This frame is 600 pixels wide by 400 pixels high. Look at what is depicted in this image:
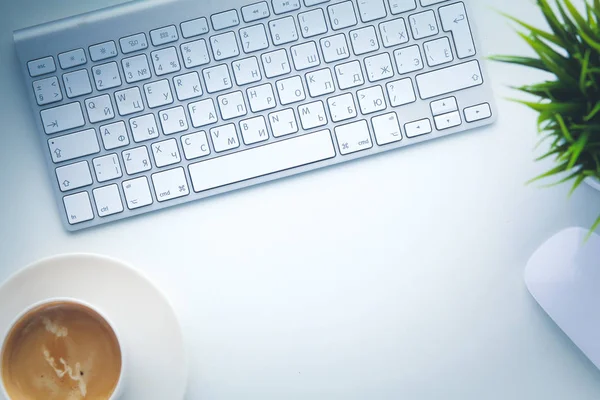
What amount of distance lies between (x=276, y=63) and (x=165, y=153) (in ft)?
0.51

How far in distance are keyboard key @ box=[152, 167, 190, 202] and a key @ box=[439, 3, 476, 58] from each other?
0.33 m

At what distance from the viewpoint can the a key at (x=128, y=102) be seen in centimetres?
68

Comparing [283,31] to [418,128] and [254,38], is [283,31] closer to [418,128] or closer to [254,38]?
[254,38]

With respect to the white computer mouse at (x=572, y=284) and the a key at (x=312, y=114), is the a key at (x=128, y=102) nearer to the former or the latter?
the a key at (x=312, y=114)

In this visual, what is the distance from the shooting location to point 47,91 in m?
0.68

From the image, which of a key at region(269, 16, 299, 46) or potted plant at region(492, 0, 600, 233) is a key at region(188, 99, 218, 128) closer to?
a key at region(269, 16, 299, 46)

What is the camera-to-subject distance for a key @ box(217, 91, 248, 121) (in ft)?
2.23

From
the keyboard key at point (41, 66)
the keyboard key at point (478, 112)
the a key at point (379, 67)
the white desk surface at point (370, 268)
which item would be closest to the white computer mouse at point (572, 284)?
the white desk surface at point (370, 268)

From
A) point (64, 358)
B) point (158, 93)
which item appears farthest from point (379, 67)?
point (64, 358)

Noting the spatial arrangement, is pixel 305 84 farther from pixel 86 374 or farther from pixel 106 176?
pixel 86 374

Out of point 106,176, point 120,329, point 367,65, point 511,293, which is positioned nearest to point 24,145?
point 106,176

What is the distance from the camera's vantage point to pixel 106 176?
674 mm

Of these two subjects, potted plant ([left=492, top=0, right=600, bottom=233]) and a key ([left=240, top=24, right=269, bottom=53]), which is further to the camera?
a key ([left=240, top=24, right=269, bottom=53])

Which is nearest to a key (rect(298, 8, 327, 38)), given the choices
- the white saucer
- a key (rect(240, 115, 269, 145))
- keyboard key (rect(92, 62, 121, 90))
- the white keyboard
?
the white keyboard
